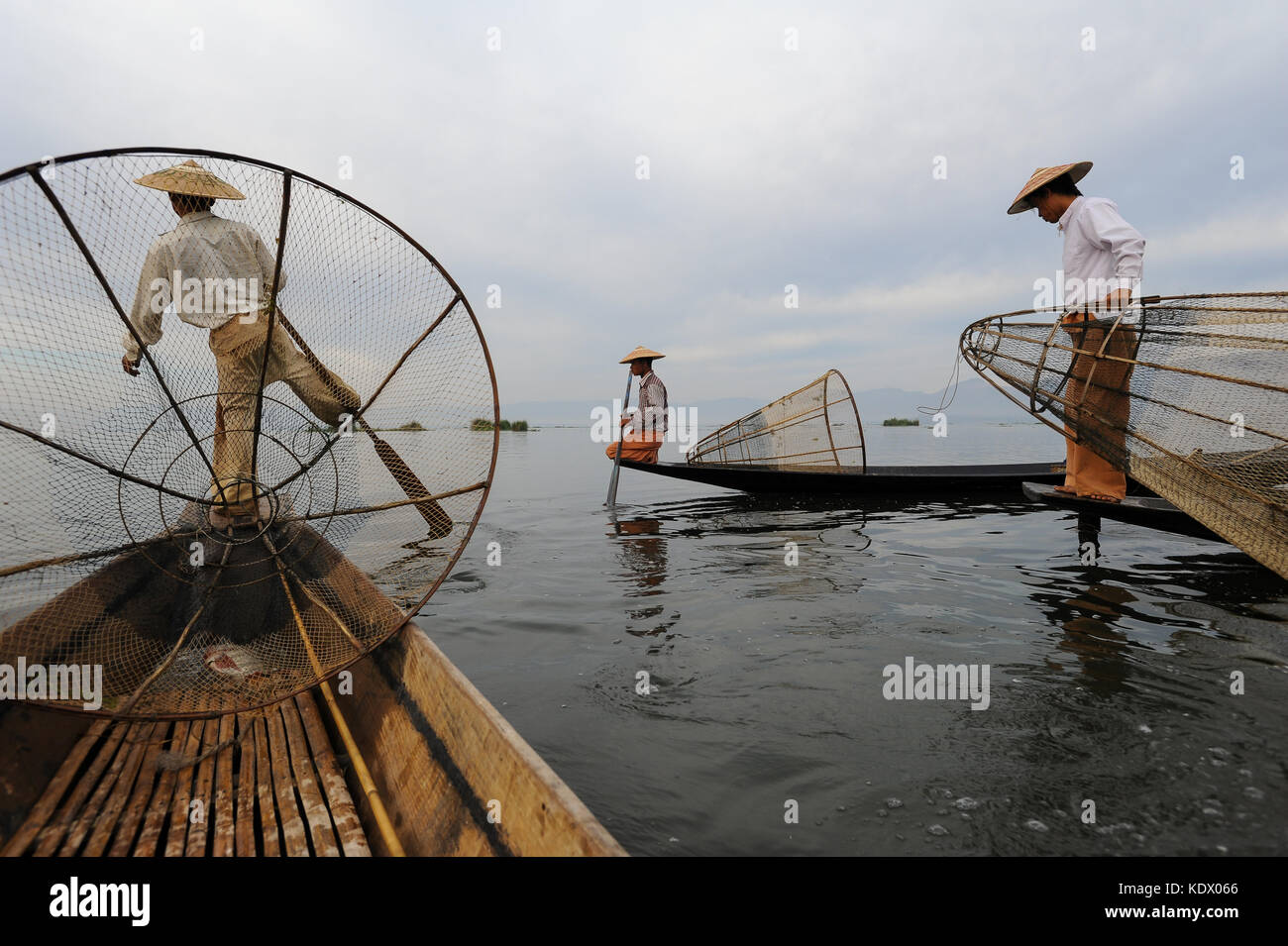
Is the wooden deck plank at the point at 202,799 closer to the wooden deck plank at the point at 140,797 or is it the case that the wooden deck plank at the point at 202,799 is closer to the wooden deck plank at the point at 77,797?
the wooden deck plank at the point at 140,797

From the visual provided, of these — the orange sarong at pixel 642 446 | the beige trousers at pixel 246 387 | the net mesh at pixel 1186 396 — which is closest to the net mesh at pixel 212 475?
the beige trousers at pixel 246 387

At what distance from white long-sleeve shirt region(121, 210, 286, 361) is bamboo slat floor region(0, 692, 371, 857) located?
237cm

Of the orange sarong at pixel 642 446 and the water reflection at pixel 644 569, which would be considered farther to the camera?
the orange sarong at pixel 642 446

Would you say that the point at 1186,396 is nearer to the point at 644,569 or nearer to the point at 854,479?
the point at 644,569

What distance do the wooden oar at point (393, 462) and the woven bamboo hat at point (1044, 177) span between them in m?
5.22

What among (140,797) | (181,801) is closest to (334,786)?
(181,801)

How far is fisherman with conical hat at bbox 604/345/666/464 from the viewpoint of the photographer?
1159 centimetres

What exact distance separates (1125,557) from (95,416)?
8.44 metres

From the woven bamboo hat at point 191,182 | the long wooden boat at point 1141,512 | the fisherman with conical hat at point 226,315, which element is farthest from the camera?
the long wooden boat at point 1141,512

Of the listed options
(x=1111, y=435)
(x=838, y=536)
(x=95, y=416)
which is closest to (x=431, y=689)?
(x=95, y=416)

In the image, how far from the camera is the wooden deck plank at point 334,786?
6.72ft

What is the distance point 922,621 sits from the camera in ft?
14.8

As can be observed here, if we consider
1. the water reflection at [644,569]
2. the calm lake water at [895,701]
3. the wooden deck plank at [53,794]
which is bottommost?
the calm lake water at [895,701]

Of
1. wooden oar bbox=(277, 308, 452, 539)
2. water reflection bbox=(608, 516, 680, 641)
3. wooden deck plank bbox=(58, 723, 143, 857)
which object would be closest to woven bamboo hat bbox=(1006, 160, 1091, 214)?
water reflection bbox=(608, 516, 680, 641)
